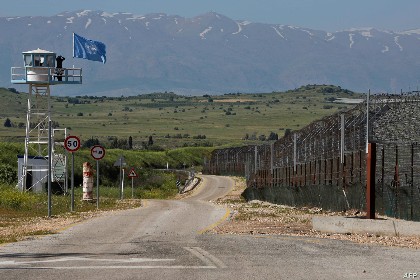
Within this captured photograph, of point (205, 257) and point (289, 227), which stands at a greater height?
point (205, 257)

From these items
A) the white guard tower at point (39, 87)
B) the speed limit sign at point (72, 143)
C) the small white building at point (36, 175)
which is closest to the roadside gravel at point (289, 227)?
the speed limit sign at point (72, 143)

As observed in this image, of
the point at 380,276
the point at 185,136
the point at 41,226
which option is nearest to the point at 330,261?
the point at 380,276

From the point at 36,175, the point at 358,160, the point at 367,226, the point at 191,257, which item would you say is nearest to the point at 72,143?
the point at 358,160

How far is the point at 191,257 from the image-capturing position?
64.2ft

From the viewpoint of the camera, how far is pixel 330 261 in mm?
19031

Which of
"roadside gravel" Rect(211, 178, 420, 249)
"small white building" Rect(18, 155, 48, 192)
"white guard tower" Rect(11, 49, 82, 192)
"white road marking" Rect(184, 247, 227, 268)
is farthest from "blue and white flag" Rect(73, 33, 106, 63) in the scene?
"white road marking" Rect(184, 247, 227, 268)

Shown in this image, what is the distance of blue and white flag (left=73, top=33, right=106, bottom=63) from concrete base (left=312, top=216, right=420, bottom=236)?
3577cm

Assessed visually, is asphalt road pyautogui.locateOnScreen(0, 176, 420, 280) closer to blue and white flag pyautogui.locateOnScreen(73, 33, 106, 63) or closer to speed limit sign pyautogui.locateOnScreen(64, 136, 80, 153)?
speed limit sign pyautogui.locateOnScreen(64, 136, 80, 153)

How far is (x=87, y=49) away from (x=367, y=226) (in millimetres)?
39325

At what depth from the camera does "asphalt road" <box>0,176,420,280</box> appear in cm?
1681

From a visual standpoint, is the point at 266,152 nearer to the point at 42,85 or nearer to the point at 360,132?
the point at 42,85

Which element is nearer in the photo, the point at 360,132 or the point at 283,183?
the point at 360,132

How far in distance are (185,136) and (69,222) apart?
526ft

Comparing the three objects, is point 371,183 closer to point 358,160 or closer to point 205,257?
point 358,160
